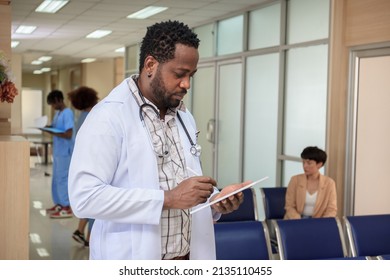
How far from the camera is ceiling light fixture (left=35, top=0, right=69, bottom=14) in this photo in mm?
7414

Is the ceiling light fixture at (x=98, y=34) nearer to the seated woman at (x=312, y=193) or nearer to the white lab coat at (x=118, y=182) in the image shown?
the seated woman at (x=312, y=193)

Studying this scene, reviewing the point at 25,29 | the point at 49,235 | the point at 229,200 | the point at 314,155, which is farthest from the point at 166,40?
the point at 25,29

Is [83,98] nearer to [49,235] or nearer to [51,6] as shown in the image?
[49,235]

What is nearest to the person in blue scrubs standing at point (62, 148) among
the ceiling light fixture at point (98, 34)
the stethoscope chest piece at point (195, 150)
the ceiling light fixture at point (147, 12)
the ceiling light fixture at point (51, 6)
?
the ceiling light fixture at point (51, 6)

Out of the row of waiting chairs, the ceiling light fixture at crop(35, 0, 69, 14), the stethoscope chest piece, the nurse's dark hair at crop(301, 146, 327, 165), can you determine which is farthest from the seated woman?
the ceiling light fixture at crop(35, 0, 69, 14)

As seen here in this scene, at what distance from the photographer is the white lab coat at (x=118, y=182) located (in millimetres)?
1599

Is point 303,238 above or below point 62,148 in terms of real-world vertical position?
below

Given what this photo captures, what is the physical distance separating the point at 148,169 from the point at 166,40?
0.36 metres

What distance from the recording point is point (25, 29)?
1029cm

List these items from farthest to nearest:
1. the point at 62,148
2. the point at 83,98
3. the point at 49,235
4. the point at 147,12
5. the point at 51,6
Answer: the point at 147,12 < the point at 51,6 < the point at 62,148 < the point at 49,235 < the point at 83,98

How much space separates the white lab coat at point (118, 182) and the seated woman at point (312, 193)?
2921 mm

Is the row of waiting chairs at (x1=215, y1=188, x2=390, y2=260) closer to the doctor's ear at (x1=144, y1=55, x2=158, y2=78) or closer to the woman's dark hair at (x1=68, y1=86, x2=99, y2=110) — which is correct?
the doctor's ear at (x1=144, y1=55, x2=158, y2=78)
